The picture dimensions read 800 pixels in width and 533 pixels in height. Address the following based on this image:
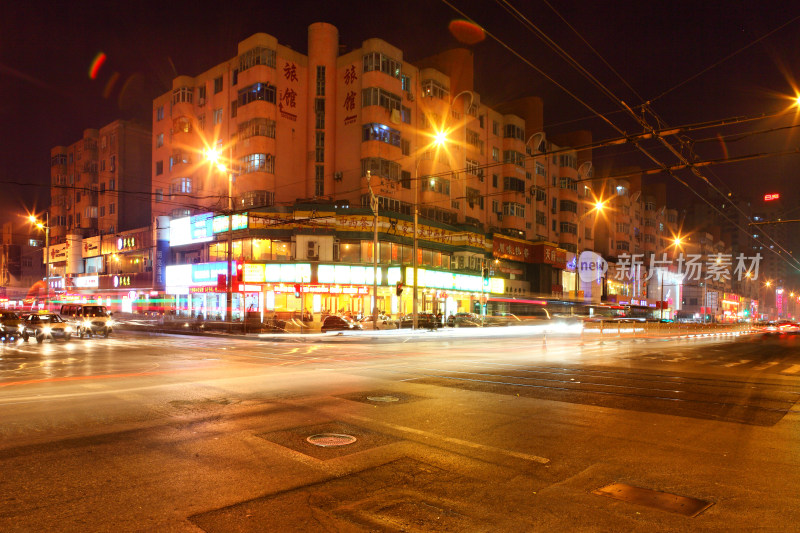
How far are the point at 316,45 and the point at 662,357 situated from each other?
1763 inches

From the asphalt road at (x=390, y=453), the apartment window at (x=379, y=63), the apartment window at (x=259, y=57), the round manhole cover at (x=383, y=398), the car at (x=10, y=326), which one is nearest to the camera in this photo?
the asphalt road at (x=390, y=453)

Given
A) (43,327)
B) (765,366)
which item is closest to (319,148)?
(43,327)

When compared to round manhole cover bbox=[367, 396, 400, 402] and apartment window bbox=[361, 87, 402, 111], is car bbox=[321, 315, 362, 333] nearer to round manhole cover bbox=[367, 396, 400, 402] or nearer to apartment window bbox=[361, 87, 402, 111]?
apartment window bbox=[361, 87, 402, 111]

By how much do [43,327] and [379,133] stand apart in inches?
1300

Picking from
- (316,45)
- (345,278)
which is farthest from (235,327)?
(316,45)

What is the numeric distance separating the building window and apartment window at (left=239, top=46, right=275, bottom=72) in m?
10.8

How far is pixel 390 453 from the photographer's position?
6.92 meters

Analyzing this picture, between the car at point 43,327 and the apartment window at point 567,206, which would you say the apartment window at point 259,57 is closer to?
the car at point 43,327

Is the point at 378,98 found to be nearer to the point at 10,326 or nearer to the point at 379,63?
the point at 379,63

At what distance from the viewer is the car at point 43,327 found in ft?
92.0

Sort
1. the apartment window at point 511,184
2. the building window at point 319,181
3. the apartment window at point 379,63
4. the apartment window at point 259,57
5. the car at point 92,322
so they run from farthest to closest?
the apartment window at point 511,184 → the building window at point 319,181 → the apartment window at point 379,63 → the apartment window at point 259,57 → the car at point 92,322

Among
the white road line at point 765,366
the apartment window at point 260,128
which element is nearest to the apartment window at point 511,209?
the apartment window at point 260,128

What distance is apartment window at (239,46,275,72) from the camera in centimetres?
4992

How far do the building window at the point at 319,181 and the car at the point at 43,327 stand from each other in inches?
1089
